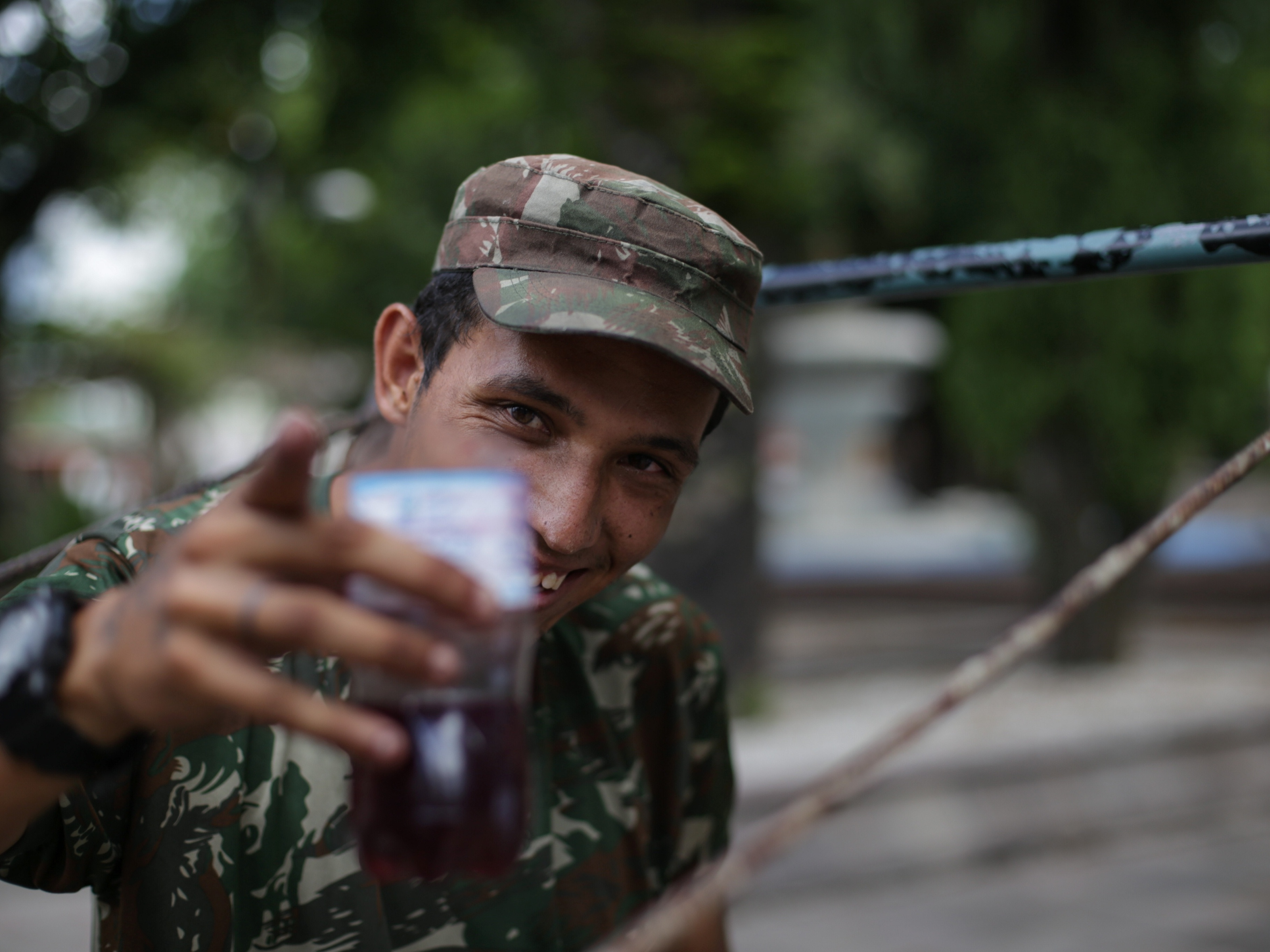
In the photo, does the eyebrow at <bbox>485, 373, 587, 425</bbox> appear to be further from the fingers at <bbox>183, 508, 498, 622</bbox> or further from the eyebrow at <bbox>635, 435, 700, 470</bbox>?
the fingers at <bbox>183, 508, 498, 622</bbox>

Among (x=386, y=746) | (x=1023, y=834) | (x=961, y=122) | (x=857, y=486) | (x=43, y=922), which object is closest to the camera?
(x=386, y=746)

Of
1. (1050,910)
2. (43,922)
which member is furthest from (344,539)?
(1050,910)

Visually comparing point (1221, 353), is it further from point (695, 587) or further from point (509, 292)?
point (509, 292)

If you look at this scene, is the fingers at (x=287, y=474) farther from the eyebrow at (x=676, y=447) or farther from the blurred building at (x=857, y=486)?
the blurred building at (x=857, y=486)

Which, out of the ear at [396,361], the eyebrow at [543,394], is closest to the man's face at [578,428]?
the eyebrow at [543,394]

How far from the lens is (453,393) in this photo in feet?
4.33

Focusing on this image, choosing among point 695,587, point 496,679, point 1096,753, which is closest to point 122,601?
point 496,679

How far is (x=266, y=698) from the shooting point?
2.19ft

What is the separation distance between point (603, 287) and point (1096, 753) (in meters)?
4.70

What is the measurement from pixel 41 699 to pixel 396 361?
2.63 feet

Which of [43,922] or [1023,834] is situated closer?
[43,922]

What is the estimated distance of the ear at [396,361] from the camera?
149 cm

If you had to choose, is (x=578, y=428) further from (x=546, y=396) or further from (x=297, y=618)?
(x=297, y=618)

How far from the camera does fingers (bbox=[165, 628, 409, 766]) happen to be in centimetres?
67
